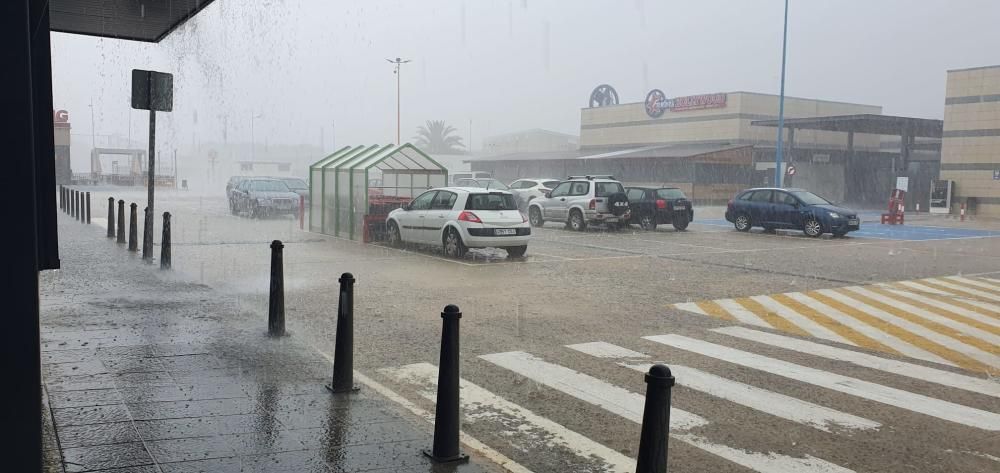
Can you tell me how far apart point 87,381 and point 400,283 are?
21.9 feet

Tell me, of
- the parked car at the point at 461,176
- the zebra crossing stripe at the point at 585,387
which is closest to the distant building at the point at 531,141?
the parked car at the point at 461,176

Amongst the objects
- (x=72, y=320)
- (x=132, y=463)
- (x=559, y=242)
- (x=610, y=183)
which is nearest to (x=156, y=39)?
(x=72, y=320)

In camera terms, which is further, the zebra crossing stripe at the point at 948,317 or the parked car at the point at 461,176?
the parked car at the point at 461,176

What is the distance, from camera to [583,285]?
1249cm

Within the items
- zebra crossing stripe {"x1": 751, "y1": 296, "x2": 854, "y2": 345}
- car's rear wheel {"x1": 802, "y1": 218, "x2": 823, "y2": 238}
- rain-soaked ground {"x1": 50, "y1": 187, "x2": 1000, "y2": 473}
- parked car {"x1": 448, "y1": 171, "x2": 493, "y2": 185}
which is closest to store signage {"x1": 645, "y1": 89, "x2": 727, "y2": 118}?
parked car {"x1": 448, "y1": 171, "x2": 493, "y2": 185}

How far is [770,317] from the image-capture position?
389 inches

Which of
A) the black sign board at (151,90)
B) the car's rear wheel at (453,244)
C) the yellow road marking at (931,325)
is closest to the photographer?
the yellow road marking at (931,325)

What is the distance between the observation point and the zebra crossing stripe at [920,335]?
764 centimetres

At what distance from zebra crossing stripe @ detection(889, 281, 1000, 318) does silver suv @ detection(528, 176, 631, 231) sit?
1186cm

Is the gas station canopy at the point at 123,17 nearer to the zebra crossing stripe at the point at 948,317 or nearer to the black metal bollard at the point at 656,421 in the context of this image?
the black metal bollard at the point at 656,421

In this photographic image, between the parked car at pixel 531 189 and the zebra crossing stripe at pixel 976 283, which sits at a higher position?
the parked car at pixel 531 189

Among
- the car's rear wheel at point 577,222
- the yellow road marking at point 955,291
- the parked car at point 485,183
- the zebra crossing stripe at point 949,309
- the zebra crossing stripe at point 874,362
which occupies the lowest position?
the zebra crossing stripe at point 874,362

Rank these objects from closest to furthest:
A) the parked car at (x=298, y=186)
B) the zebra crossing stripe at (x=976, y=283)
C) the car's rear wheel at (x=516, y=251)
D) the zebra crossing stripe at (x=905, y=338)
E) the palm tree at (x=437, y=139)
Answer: the zebra crossing stripe at (x=905, y=338), the zebra crossing stripe at (x=976, y=283), the car's rear wheel at (x=516, y=251), the parked car at (x=298, y=186), the palm tree at (x=437, y=139)

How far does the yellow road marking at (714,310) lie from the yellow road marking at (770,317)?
14.9 inches
